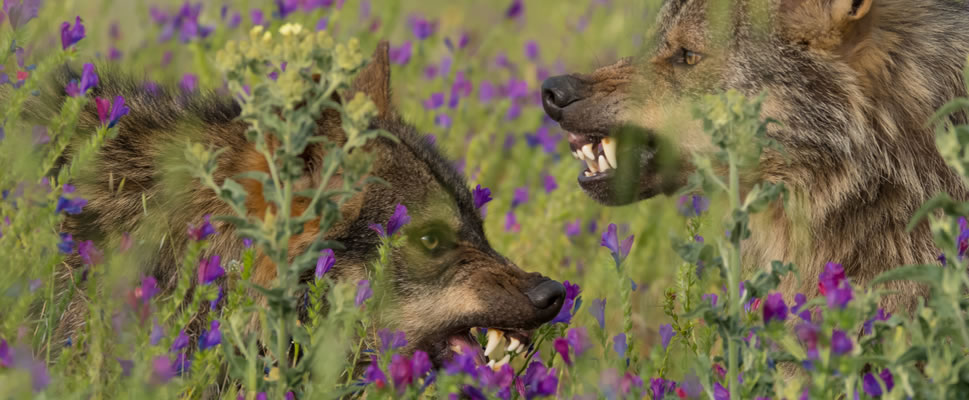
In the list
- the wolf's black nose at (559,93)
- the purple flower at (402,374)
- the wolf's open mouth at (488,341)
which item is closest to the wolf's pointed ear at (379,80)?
the wolf's black nose at (559,93)

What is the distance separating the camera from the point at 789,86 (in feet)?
12.7

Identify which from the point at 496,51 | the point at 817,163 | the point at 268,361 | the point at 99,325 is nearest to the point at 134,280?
the point at 99,325

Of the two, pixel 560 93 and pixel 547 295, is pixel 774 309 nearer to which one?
pixel 547 295

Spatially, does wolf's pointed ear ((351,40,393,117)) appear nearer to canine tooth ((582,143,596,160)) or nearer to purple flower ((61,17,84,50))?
canine tooth ((582,143,596,160))

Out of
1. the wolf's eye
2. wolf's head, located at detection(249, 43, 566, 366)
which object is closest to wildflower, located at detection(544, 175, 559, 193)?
wolf's head, located at detection(249, 43, 566, 366)

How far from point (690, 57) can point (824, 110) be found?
0.58 metres

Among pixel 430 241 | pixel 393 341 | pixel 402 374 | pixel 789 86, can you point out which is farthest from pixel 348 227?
pixel 789 86

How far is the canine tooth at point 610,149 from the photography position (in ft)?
13.5

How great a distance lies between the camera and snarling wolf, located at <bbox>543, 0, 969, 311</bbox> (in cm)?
381

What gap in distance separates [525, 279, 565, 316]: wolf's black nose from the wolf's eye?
41 centimetres

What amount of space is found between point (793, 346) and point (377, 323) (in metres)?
1.77

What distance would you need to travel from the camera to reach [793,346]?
7.25 feet

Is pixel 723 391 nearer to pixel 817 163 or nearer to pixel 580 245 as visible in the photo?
pixel 817 163

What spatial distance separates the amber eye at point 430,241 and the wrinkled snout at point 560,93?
74 centimetres
